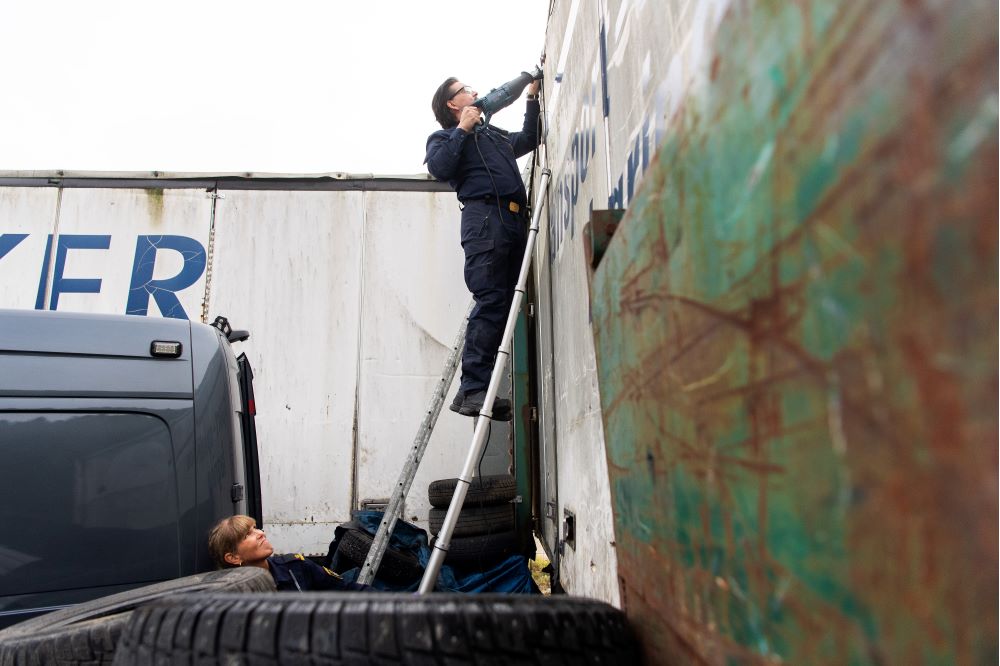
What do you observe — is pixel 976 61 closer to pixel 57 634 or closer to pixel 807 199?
pixel 807 199

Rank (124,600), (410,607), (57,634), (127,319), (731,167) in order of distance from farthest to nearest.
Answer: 1. (127,319)
2. (124,600)
3. (57,634)
4. (410,607)
5. (731,167)

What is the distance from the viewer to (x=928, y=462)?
47 cm

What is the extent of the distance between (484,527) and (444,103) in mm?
2471

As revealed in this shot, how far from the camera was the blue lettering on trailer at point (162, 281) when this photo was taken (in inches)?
202

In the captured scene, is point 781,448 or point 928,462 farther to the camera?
point 781,448

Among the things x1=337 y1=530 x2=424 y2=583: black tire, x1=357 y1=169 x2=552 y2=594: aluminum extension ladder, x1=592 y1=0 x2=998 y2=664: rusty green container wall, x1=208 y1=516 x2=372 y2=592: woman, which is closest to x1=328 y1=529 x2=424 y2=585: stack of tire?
x1=337 y1=530 x2=424 y2=583: black tire

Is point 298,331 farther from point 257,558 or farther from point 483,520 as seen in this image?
point 257,558

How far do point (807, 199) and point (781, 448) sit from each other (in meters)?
0.22

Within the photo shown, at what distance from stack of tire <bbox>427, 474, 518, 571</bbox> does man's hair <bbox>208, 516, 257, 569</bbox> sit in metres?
1.68

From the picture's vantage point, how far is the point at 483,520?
165 inches

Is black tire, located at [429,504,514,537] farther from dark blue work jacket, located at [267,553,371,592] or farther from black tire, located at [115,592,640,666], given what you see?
black tire, located at [115,592,640,666]

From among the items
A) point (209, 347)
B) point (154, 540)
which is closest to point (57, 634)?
point (154, 540)

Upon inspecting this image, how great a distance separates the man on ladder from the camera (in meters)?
3.61

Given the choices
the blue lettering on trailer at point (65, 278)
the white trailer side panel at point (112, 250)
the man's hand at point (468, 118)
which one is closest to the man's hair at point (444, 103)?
the man's hand at point (468, 118)
